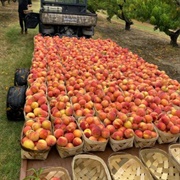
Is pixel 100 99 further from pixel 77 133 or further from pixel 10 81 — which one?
pixel 10 81

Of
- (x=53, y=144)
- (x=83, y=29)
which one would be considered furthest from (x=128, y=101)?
(x=83, y=29)

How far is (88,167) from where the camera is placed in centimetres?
260

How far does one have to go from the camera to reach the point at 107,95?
386 centimetres

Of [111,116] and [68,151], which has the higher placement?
[111,116]

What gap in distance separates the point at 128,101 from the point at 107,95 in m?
0.37

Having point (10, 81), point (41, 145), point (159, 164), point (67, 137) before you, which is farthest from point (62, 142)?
point (10, 81)

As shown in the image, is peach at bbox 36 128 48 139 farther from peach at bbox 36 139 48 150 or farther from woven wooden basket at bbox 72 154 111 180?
woven wooden basket at bbox 72 154 111 180

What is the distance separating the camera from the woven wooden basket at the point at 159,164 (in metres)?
2.56

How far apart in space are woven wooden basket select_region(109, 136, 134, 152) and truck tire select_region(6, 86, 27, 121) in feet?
6.60

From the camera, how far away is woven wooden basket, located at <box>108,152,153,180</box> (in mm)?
2532

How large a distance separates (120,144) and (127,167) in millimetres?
278

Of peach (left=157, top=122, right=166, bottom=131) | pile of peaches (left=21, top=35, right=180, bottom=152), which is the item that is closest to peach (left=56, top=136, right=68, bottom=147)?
pile of peaches (left=21, top=35, right=180, bottom=152)

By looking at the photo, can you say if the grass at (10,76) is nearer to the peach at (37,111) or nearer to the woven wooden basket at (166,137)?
the peach at (37,111)

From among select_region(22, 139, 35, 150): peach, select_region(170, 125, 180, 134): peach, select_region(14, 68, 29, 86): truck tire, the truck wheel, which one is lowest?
the truck wheel
